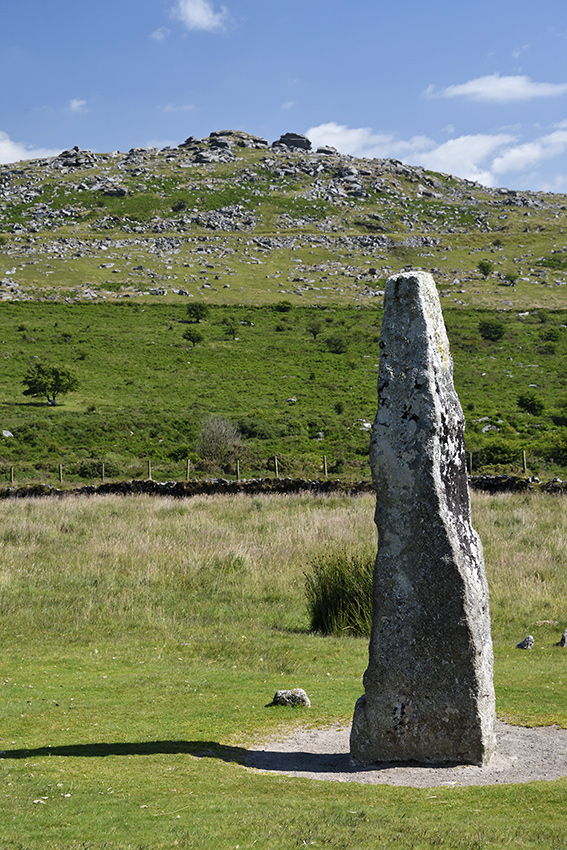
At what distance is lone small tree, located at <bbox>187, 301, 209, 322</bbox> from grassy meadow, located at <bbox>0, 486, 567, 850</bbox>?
65.5m

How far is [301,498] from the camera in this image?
2705 centimetres

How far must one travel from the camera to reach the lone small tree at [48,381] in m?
58.7

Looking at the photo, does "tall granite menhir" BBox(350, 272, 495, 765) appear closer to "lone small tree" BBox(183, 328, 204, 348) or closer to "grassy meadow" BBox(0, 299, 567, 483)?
"grassy meadow" BBox(0, 299, 567, 483)

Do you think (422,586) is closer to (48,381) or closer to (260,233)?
(48,381)

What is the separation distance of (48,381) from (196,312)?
30472 mm

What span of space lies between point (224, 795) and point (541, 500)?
70.7ft

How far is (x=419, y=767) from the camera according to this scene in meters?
6.45

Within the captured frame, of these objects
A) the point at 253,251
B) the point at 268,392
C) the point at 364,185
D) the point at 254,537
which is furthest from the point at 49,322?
the point at 364,185

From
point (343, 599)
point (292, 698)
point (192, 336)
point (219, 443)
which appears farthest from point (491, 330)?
point (292, 698)

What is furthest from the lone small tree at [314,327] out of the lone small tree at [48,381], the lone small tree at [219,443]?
the lone small tree at [219,443]

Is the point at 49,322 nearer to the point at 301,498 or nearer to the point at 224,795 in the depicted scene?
the point at 301,498

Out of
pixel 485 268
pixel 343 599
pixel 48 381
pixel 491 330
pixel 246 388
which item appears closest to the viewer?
pixel 343 599

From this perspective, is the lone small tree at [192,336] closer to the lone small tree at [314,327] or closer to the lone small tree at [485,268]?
the lone small tree at [314,327]

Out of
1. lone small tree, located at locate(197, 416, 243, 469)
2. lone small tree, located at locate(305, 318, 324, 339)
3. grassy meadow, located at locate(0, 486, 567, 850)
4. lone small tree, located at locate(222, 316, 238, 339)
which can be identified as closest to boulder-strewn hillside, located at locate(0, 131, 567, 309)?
lone small tree, located at locate(222, 316, 238, 339)
